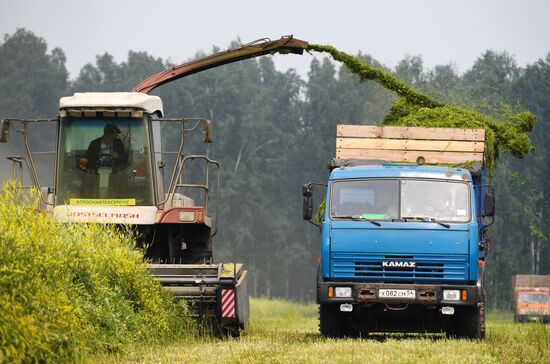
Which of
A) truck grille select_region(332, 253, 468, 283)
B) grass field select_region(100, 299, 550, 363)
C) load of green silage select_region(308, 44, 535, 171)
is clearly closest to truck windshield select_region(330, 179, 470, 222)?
truck grille select_region(332, 253, 468, 283)

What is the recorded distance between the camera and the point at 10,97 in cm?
11106

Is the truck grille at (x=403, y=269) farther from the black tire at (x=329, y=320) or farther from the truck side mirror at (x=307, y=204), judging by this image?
the black tire at (x=329, y=320)

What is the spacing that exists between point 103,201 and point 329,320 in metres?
4.51

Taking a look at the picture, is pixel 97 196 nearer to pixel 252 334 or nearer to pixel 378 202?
pixel 252 334

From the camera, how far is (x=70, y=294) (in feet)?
51.4

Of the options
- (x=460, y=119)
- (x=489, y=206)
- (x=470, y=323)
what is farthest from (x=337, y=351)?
(x=460, y=119)

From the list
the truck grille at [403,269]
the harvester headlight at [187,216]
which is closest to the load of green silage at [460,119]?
the truck grille at [403,269]

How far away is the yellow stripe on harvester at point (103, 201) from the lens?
71.8 ft

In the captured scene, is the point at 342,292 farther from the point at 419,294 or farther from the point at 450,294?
the point at 450,294

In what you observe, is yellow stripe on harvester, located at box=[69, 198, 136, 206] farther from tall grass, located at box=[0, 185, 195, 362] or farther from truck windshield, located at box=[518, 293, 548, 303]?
truck windshield, located at box=[518, 293, 548, 303]

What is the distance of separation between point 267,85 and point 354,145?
10496 centimetres

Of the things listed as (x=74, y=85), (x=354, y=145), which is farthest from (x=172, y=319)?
(x=74, y=85)

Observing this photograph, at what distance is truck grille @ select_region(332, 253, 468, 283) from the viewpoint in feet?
62.8

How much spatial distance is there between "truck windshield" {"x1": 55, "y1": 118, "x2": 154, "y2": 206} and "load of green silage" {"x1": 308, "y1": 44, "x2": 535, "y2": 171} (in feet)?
16.5
